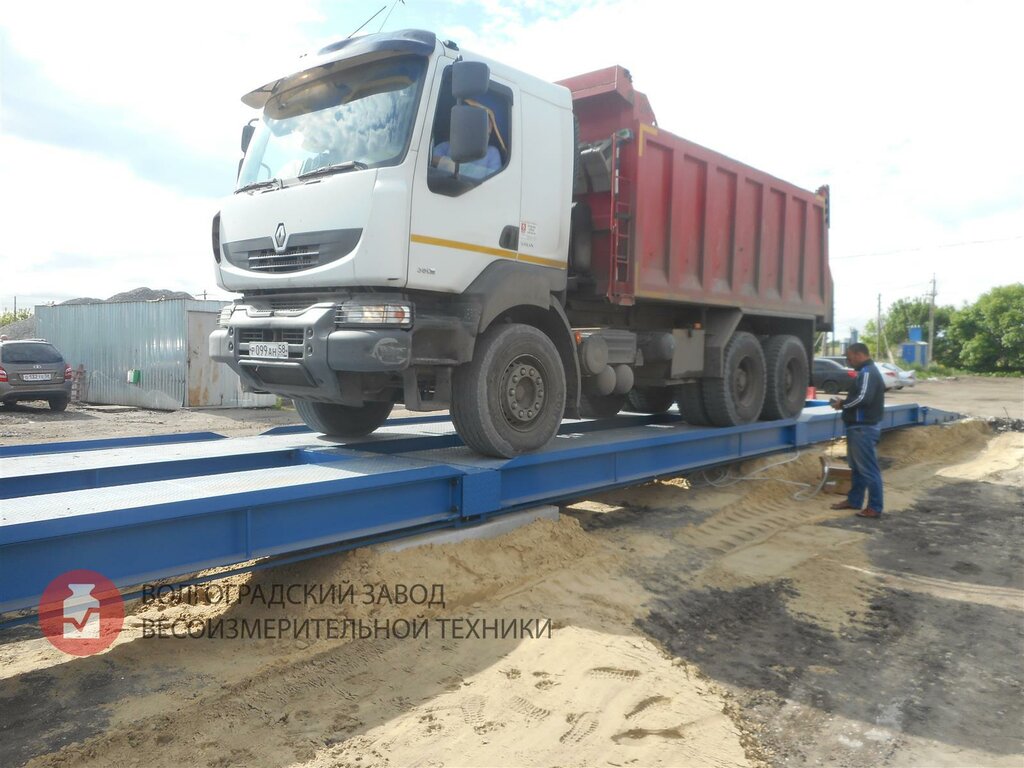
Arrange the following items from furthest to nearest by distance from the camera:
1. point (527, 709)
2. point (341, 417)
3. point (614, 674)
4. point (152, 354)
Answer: point (152, 354) → point (341, 417) → point (614, 674) → point (527, 709)

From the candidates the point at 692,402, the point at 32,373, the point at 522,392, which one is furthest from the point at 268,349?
the point at 32,373

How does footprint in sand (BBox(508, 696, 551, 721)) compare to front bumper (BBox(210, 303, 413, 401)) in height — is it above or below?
below

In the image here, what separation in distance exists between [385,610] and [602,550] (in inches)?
73.4

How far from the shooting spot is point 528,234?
17.8ft

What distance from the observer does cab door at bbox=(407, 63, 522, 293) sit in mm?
4672

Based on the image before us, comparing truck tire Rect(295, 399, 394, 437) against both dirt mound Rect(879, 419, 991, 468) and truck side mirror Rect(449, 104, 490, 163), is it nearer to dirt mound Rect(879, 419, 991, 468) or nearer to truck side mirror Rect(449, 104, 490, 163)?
truck side mirror Rect(449, 104, 490, 163)

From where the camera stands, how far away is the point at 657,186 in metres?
6.80

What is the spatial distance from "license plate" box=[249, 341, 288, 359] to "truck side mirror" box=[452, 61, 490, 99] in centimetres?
191

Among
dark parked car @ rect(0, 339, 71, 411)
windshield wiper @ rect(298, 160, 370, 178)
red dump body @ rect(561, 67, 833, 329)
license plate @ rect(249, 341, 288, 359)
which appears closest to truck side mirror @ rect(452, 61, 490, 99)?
windshield wiper @ rect(298, 160, 370, 178)

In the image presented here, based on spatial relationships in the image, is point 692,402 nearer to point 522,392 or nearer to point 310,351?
point 522,392

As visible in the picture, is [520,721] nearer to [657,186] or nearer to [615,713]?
[615,713]

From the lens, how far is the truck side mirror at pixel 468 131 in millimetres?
4512

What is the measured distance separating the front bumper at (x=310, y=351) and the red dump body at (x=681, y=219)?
256cm

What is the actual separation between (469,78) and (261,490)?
2.70 m
